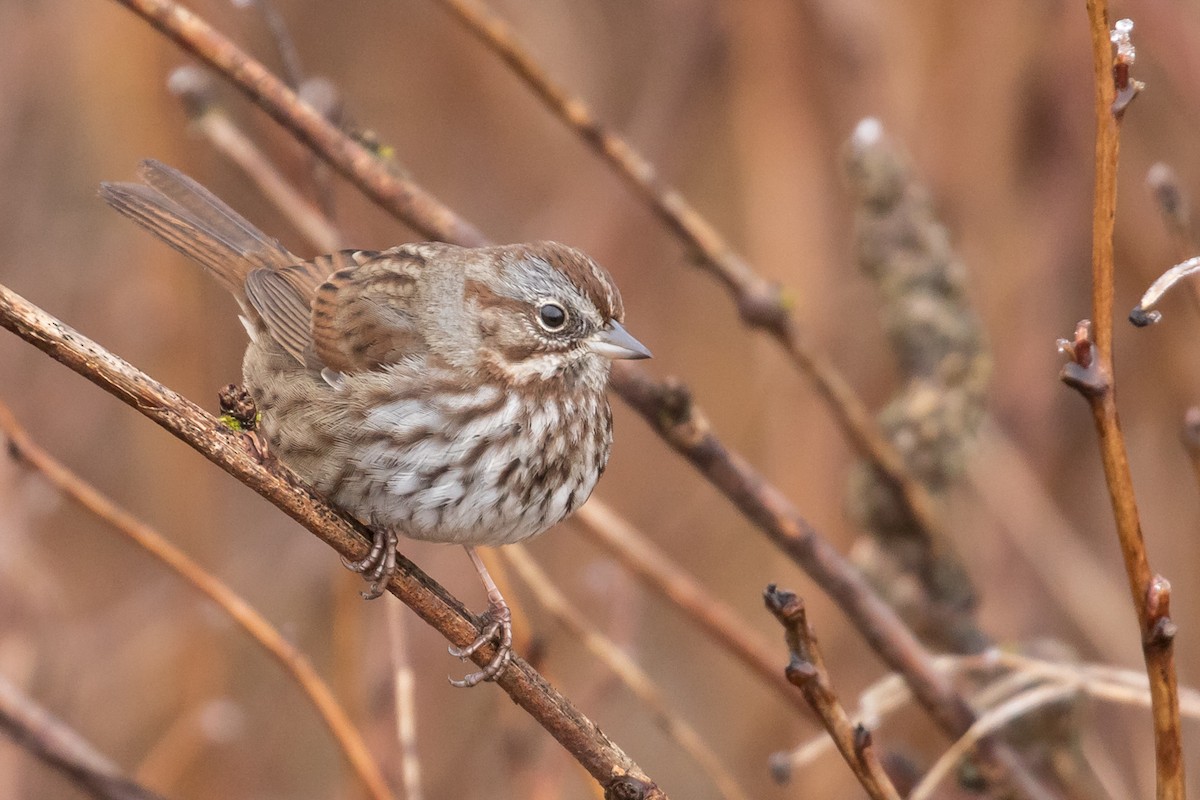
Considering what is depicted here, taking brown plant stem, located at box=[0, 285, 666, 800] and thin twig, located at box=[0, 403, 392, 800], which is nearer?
brown plant stem, located at box=[0, 285, 666, 800]

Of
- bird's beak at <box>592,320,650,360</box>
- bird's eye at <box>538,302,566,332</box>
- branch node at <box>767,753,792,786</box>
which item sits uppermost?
bird's eye at <box>538,302,566,332</box>

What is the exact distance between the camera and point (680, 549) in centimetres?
471

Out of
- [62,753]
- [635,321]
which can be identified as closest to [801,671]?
[62,753]

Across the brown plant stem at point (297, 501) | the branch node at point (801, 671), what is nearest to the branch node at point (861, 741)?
the branch node at point (801, 671)

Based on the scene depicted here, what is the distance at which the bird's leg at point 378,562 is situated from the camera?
81.5 inches

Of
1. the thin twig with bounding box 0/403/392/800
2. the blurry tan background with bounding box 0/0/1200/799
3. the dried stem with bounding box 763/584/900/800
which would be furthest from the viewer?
the blurry tan background with bounding box 0/0/1200/799

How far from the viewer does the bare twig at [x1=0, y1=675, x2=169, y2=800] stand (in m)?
2.33

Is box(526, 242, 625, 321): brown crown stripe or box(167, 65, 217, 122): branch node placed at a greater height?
box(167, 65, 217, 122): branch node

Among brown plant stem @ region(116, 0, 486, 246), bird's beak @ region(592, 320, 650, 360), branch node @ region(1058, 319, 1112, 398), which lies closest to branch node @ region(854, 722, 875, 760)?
branch node @ region(1058, 319, 1112, 398)

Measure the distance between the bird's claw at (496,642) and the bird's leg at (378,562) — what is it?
0.16 meters

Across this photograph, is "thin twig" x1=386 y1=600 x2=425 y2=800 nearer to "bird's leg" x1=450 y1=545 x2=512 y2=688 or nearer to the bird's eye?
"bird's leg" x1=450 y1=545 x2=512 y2=688

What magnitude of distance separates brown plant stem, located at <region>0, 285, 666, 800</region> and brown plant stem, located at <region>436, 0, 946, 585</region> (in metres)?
0.90

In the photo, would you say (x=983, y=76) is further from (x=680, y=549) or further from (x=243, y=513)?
(x=243, y=513)

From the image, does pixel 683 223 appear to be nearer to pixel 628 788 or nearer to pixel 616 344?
pixel 616 344
